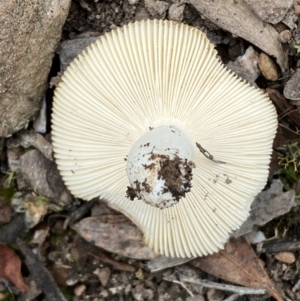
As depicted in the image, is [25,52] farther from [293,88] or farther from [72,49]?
[293,88]

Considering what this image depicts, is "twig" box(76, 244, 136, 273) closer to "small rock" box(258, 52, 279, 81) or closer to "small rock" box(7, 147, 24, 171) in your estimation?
"small rock" box(7, 147, 24, 171)

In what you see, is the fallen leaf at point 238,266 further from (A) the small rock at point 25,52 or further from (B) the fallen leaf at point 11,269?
(A) the small rock at point 25,52

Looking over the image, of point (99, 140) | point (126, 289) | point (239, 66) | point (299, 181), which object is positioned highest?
point (239, 66)

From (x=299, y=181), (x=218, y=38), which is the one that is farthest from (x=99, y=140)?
(x=299, y=181)

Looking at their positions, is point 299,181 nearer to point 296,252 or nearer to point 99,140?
point 296,252

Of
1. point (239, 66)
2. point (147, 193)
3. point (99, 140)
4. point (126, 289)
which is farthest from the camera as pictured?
point (126, 289)

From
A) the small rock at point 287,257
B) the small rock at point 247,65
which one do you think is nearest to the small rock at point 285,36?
the small rock at point 247,65
